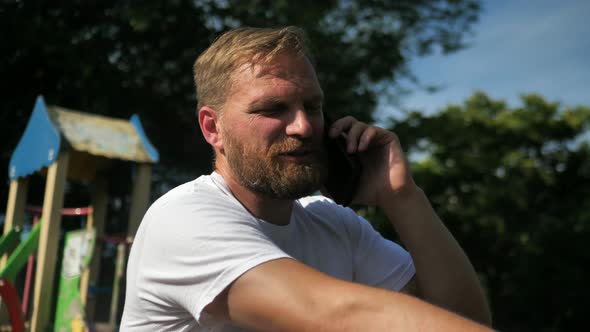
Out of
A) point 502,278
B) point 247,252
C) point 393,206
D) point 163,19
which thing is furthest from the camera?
point 502,278

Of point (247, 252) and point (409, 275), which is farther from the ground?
point (247, 252)

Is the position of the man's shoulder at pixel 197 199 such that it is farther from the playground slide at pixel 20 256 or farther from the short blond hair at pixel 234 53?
the playground slide at pixel 20 256

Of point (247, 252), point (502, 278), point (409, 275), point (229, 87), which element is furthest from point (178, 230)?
point (502, 278)

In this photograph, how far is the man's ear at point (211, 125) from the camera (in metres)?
1.88

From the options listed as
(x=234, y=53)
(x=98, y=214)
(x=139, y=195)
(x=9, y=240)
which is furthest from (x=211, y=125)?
(x=98, y=214)

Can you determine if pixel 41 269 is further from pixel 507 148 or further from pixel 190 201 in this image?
pixel 507 148

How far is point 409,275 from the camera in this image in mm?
2006

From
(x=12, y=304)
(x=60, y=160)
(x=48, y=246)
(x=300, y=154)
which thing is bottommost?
(x=12, y=304)

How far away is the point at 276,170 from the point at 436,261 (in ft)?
2.11

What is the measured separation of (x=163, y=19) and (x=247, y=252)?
36.5 feet

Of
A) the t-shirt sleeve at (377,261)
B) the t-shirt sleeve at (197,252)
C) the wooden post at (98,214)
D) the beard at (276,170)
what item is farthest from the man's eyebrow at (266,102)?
the wooden post at (98,214)

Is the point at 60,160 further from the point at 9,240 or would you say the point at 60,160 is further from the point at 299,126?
the point at 299,126

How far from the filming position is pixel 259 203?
1766mm

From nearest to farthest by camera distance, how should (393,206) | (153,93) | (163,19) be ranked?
(393,206) < (163,19) < (153,93)
